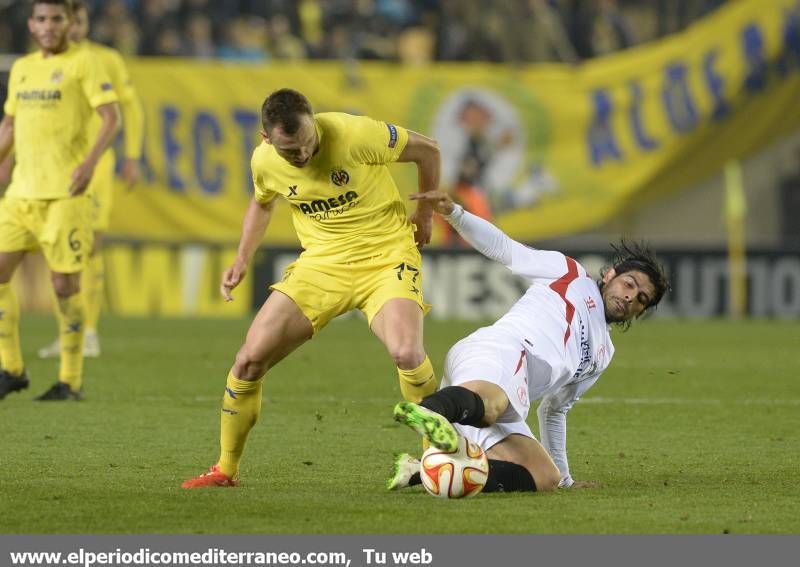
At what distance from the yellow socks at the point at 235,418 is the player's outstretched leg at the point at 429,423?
1.07m

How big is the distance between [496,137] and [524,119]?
0.44 metres

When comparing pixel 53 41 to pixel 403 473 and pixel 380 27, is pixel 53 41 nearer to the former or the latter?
pixel 403 473

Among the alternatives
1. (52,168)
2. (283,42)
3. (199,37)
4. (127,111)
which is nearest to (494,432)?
(52,168)

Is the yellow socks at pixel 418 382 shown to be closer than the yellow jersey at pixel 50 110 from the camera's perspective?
Yes

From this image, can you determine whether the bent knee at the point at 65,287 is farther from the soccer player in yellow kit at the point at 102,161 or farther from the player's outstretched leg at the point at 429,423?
the player's outstretched leg at the point at 429,423

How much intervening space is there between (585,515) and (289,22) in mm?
16097

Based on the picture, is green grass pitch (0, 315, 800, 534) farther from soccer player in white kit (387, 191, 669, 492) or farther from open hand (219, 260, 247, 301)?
open hand (219, 260, 247, 301)

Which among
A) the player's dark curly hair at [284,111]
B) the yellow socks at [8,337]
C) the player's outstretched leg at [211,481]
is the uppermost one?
the player's dark curly hair at [284,111]

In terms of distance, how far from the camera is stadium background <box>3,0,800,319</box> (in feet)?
66.4

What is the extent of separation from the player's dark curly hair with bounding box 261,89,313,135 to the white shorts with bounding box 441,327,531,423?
115 centimetres

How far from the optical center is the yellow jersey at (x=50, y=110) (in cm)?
1032

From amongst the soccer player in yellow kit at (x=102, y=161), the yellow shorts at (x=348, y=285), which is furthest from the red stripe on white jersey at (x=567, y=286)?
the soccer player in yellow kit at (x=102, y=161)

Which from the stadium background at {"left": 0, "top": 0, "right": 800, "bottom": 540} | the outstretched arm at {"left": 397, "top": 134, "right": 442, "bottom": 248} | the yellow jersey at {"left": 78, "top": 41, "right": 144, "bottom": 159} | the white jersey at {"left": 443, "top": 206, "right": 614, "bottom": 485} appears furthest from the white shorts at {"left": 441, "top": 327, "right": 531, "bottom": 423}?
the stadium background at {"left": 0, "top": 0, "right": 800, "bottom": 540}

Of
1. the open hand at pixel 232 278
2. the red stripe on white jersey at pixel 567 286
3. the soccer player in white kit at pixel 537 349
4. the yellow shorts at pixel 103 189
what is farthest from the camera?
the yellow shorts at pixel 103 189
